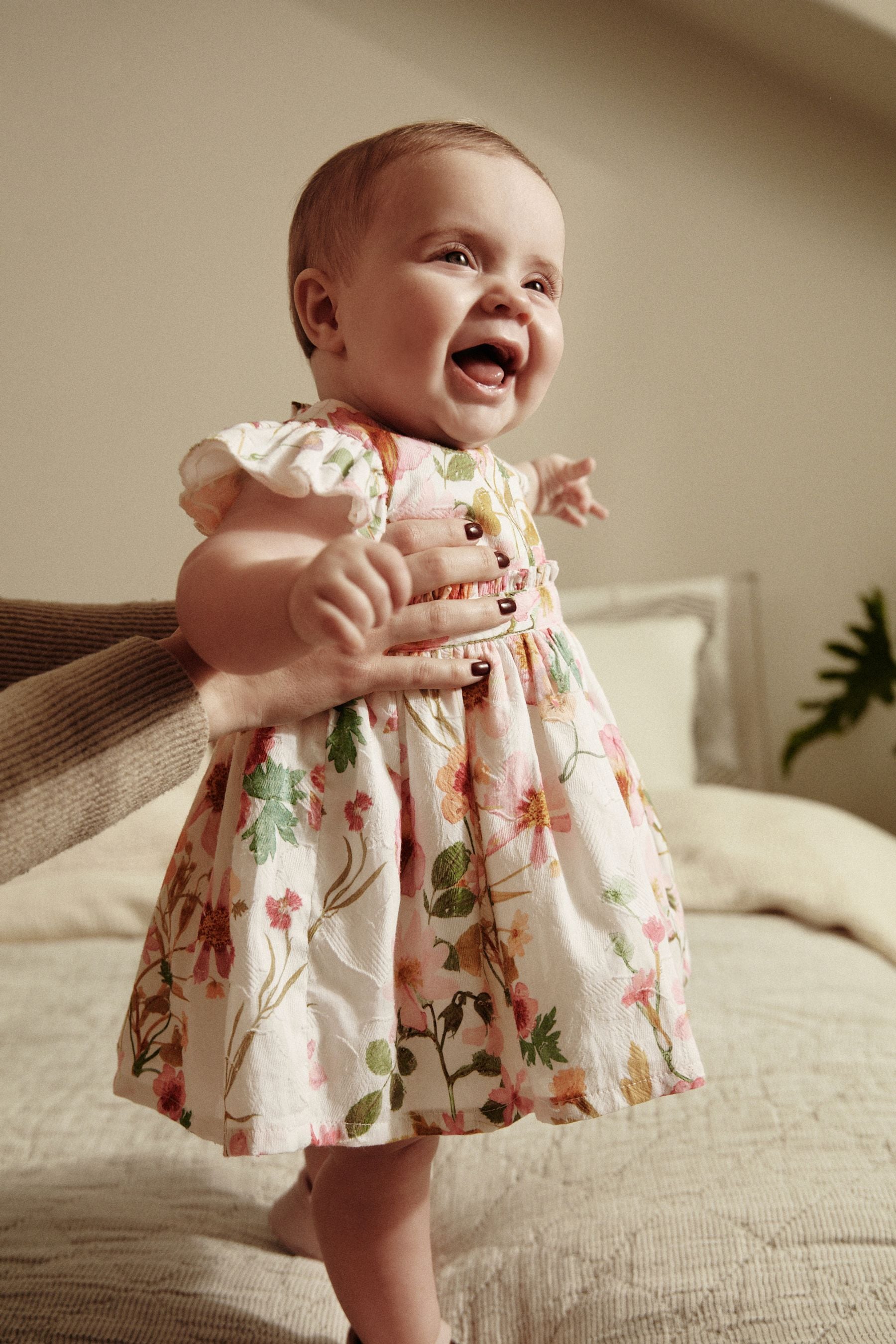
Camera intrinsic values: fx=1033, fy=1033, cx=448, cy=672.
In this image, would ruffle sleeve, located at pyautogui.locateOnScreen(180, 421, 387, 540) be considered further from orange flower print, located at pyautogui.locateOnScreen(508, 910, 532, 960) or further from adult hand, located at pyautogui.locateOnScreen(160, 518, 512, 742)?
orange flower print, located at pyautogui.locateOnScreen(508, 910, 532, 960)

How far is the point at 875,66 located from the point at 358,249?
2.04 meters

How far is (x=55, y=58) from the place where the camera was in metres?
2.12

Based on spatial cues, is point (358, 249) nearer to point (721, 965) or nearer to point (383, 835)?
point (383, 835)

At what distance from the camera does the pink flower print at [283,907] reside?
2.05 ft

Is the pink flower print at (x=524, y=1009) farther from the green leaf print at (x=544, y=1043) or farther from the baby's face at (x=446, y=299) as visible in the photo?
the baby's face at (x=446, y=299)

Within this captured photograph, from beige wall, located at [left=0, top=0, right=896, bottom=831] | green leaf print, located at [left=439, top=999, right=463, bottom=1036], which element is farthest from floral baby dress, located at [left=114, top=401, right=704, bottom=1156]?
beige wall, located at [left=0, top=0, right=896, bottom=831]

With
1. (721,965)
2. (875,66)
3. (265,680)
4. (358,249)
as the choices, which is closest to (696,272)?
(875,66)

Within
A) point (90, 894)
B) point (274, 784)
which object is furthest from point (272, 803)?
point (90, 894)

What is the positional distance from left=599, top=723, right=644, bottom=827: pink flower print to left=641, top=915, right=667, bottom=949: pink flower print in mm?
70

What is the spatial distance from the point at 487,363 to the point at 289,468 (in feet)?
0.64

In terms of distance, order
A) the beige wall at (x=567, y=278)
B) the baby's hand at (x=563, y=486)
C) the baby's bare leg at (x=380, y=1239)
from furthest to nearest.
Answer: the beige wall at (x=567, y=278) → the baby's hand at (x=563, y=486) → the baby's bare leg at (x=380, y=1239)

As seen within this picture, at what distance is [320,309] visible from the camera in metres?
0.75

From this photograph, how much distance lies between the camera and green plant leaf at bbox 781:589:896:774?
2.34m

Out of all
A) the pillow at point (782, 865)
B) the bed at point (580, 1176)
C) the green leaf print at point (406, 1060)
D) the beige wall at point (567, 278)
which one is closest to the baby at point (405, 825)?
the green leaf print at point (406, 1060)
